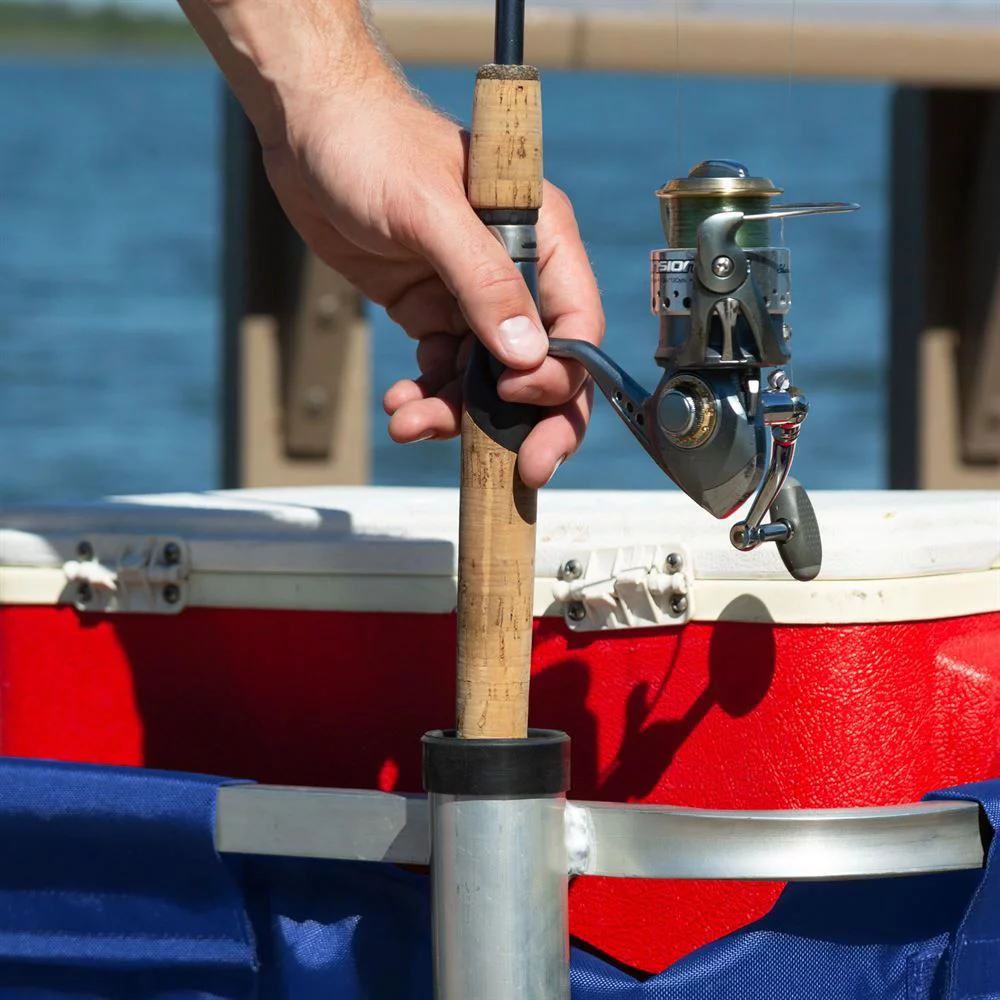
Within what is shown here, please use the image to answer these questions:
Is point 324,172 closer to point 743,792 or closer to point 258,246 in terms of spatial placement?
point 743,792

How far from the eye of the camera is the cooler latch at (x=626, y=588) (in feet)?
4.40

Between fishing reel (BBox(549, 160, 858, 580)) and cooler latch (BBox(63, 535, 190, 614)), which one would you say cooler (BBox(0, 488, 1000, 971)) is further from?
fishing reel (BBox(549, 160, 858, 580))

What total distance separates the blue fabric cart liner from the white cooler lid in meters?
0.20

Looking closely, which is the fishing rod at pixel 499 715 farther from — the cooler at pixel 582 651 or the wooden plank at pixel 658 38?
the wooden plank at pixel 658 38

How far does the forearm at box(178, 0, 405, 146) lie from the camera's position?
1361 millimetres

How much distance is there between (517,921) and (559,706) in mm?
309

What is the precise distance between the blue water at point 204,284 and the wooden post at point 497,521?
0.57ft

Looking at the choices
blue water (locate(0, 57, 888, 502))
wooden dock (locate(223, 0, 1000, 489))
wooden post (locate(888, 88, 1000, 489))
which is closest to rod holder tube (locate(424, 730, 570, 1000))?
blue water (locate(0, 57, 888, 502))

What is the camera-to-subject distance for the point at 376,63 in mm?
1378

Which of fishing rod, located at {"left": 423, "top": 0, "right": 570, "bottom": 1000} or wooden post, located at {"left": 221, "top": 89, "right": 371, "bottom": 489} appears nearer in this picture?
fishing rod, located at {"left": 423, "top": 0, "right": 570, "bottom": 1000}

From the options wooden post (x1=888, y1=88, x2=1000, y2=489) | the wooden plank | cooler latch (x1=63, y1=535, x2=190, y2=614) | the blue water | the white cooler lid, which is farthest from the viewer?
the blue water

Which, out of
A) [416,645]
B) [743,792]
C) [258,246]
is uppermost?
[258,246]

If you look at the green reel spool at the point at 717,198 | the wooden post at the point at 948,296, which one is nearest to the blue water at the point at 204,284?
the green reel spool at the point at 717,198

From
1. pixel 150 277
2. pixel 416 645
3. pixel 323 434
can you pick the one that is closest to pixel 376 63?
pixel 416 645
